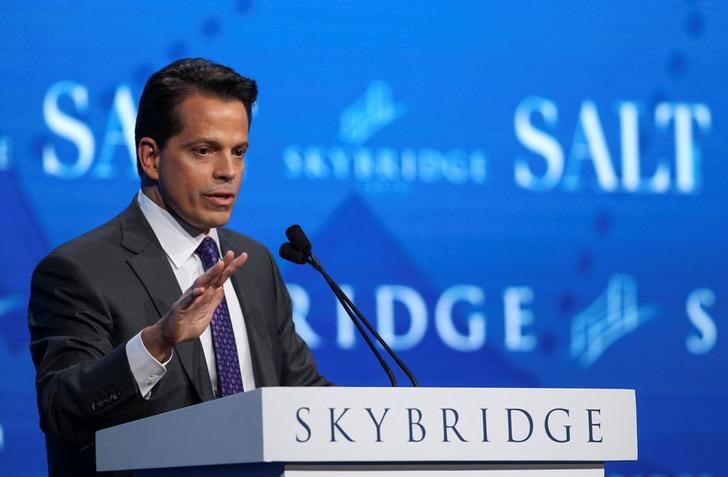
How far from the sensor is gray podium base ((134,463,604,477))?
1.67 meters

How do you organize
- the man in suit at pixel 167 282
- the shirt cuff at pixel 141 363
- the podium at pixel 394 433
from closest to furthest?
the podium at pixel 394 433 < the shirt cuff at pixel 141 363 < the man in suit at pixel 167 282

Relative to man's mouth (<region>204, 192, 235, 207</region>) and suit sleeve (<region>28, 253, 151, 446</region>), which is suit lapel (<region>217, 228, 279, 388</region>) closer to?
man's mouth (<region>204, 192, 235, 207</region>)

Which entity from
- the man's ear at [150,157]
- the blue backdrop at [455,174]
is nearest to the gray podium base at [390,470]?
the man's ear at [150,157]

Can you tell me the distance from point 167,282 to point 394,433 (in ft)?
3.41

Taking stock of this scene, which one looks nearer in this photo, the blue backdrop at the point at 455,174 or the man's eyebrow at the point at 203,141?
the man's eyebrow at the point at 203,141

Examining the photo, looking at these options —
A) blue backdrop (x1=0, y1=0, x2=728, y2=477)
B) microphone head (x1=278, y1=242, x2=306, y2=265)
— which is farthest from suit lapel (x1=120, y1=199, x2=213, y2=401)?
blue backdrop (x1=0, y1=0, x2=728, y2=477)

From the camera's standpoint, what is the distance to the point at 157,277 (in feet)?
8.59

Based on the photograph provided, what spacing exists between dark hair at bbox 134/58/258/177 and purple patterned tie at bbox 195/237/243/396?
0.27 m

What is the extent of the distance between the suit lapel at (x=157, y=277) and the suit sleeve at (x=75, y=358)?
0.39 ft

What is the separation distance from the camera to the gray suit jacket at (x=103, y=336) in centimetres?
224

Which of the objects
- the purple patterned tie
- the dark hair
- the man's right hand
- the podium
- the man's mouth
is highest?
the dark hair

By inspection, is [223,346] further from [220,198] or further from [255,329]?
[220,198]

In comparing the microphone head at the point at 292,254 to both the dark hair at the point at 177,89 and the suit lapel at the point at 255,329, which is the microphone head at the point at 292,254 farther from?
the dark hair at the point at 177,89

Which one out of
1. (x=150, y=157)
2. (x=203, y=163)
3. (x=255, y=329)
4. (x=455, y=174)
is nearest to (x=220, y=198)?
(x=203, y=163)
